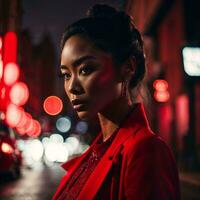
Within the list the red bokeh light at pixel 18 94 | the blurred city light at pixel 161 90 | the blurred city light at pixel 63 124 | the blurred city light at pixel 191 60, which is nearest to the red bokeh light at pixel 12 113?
the red bokeh light at pixel 18 94

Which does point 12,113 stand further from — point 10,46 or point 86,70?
point 86,70

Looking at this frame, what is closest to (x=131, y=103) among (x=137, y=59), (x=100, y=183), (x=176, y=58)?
(x=137, y=59)

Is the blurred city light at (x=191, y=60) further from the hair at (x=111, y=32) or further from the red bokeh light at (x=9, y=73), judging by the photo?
the hair at (x=111, y=32)

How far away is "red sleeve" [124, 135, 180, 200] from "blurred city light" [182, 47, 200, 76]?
64.0ft

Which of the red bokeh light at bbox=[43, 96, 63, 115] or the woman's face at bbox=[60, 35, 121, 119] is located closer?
the woman's face at bbox=[60, 35, 121, 119]

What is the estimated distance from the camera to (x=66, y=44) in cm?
194

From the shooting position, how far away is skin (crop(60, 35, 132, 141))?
1868 mm

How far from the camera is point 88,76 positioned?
1.88 m

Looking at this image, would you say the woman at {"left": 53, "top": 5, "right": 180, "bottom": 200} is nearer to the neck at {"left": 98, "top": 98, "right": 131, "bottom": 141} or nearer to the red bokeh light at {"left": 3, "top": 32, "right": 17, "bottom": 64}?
the neck at {"left": 98, "top": 98, "right": 131, "bottom": 141}

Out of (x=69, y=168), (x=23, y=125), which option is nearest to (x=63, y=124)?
(x=23, y=125)

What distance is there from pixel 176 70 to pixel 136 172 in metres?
27.4

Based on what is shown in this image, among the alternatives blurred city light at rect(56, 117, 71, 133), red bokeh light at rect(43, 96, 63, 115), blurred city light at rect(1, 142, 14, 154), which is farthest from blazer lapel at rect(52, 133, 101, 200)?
blurred city light at rect(56, 117, 71, 133)

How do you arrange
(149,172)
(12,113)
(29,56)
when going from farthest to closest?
(29,56), (12,113), (149,172)

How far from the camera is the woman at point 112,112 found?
1.54m
